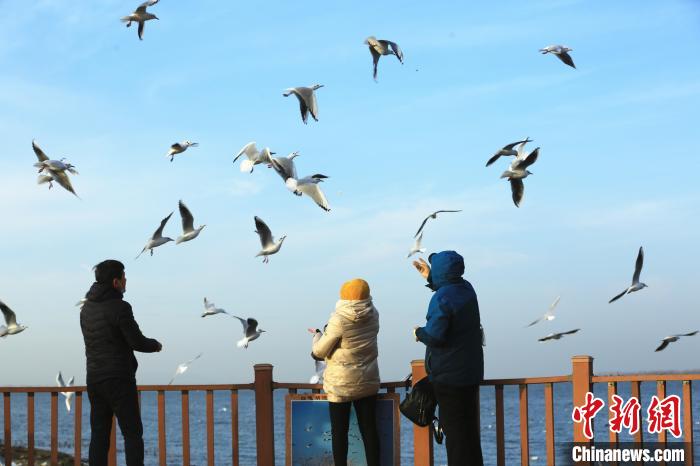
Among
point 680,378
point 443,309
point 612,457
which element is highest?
point 443,309

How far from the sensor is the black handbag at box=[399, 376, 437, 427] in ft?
23.7

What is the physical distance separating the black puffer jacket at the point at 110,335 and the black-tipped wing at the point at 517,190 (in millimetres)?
4367

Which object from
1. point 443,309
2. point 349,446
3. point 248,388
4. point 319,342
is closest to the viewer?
point 443,309

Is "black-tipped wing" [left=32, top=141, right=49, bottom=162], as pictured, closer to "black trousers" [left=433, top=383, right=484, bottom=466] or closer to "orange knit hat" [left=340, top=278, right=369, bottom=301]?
"orange knit hat" [left=340, top=278, right=369, bottom=301]

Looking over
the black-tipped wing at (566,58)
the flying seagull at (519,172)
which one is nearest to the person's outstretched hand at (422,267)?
the flying seagull at (519,172)

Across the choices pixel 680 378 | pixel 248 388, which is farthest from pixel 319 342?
pixel 680 378

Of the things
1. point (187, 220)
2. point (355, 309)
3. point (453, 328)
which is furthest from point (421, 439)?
point (187, 220)

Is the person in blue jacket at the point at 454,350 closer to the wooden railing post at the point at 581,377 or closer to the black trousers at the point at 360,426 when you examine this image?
the black trousers at the point at 360,426

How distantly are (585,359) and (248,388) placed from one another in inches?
108

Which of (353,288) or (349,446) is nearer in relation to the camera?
(353,288)

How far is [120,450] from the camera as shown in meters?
38.6

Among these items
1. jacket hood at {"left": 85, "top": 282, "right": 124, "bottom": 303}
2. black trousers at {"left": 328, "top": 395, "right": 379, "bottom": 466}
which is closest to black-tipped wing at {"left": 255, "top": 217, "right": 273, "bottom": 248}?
black trousers at {"left": 328, "top": 395, "right": 379, "bottom": 466}

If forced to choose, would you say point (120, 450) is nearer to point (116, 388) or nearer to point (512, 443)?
point (512, 443)

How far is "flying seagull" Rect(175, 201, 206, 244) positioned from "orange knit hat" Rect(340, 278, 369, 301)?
3.35m
